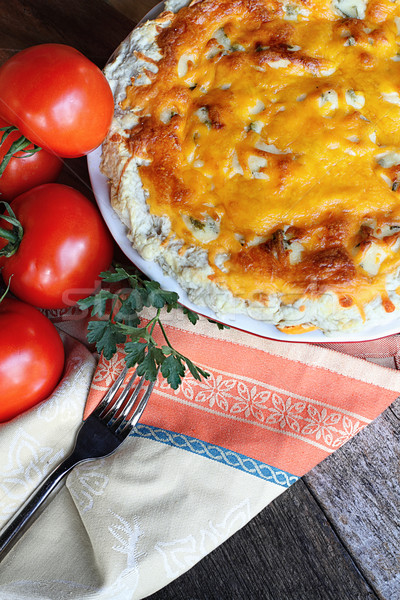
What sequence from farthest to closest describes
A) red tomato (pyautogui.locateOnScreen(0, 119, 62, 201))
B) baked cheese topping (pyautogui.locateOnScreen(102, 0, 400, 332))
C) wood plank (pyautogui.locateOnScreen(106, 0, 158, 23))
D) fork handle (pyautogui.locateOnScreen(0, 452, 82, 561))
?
1. wood plank (pyautogui.locateOnScreen(106, 0, 158, 23))
2. red tomato (pyautogui.locateOnScreen(0, 119, 62, 201))
3. fork handle (pyautogui.locateOnScreen(0, 452, 82, 561))
4. baked cheese topping (pyautogui.locateOnScreen(102, 0, 400, 332))

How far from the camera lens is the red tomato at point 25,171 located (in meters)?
1.54

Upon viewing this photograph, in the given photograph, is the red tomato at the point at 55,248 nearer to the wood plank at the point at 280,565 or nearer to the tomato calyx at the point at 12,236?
the tomato calyx at the point at 12,236

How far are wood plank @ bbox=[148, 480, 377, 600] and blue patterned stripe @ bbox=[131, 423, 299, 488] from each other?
5.1 inches

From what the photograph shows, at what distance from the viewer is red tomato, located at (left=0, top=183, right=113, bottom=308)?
1440 millimetres

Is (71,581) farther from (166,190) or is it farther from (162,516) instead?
(166,190)

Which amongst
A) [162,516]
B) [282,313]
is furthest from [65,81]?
[162,516]

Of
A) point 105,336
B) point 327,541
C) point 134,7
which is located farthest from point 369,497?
point 134,7

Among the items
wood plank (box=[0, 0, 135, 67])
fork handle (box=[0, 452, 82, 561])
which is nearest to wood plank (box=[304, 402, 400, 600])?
fork handle (box=[0, 452, 82, 561])

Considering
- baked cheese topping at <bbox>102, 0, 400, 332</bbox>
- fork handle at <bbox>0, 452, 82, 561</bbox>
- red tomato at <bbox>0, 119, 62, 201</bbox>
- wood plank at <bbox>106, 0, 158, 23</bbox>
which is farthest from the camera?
wood plank at <bbox>106, 0, 158, 23</bbox>

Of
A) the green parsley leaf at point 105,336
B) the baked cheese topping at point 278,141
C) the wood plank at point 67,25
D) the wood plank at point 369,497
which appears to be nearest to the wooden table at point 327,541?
the wood plank at point 369,497

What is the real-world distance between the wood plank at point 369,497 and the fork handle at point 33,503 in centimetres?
65

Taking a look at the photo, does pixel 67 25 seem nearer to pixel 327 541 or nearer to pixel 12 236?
pixel 12 236

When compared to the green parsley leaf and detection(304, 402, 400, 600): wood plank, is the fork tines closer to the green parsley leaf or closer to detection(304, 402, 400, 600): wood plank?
the green parsley leaf

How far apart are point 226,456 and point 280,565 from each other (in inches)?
13.4
